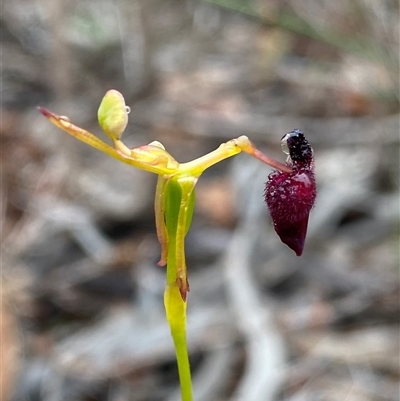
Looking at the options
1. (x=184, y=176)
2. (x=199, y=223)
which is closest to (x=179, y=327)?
(x=184, y=176)

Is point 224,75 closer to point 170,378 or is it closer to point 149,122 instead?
point 149,122

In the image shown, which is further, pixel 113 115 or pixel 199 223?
pixel 199 223

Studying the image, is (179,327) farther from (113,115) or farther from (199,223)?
(199,223)

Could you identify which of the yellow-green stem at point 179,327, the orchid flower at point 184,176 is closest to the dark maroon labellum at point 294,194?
the orchid flower at point 184,176

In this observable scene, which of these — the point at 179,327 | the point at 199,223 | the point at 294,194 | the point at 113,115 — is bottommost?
the point at 179,327

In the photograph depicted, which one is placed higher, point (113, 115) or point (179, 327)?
point (113, 115)

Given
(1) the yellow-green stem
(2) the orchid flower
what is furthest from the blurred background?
→ (2) the orchid flower

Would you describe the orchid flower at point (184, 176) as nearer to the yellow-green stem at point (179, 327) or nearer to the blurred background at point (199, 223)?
the yellow-green stem at point (179, 327)

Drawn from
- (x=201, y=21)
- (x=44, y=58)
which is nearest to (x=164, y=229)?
(x=44, y=58)
